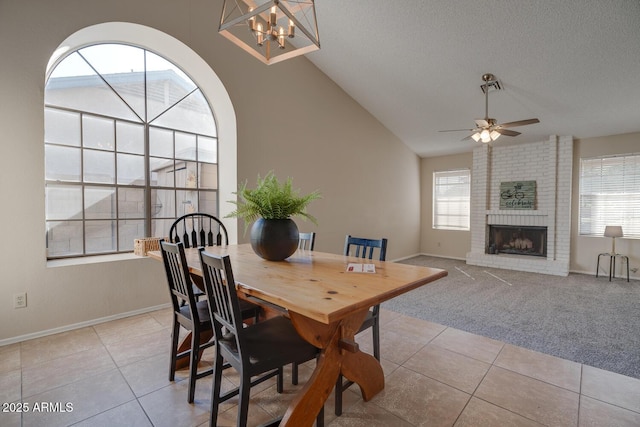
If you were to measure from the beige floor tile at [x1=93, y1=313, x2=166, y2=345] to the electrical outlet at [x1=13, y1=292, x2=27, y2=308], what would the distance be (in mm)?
557

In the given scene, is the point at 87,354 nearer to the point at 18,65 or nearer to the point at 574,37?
the point at 18,65

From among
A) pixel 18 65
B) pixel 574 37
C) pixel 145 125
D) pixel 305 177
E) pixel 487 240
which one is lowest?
pixel 487 240

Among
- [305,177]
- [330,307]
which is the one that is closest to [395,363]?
[330,307]

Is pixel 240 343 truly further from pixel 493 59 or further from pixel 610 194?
pixel 610 194

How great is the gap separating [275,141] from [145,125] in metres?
1.52

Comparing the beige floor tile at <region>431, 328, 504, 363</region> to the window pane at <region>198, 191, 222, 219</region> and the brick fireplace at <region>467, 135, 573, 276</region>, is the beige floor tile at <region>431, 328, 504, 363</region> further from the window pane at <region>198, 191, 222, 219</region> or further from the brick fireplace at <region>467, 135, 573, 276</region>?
the brick fireplace at <region>467, 135, 573, 276</region>

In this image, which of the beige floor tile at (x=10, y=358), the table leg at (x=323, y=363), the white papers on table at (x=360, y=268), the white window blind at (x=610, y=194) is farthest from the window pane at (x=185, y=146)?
the white window blind at (x=610, y=194)

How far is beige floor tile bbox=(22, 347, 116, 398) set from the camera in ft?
6.12

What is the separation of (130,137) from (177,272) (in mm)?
2191

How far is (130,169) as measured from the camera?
3201 millimetres

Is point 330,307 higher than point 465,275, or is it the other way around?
point 330,307

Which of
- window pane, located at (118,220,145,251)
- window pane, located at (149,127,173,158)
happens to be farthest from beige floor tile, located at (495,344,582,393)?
window pane, located at (149,127,173,158)

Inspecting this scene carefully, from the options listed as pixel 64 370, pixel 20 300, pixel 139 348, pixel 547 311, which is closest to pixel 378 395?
pixel 139 348

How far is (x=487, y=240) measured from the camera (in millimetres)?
6164
